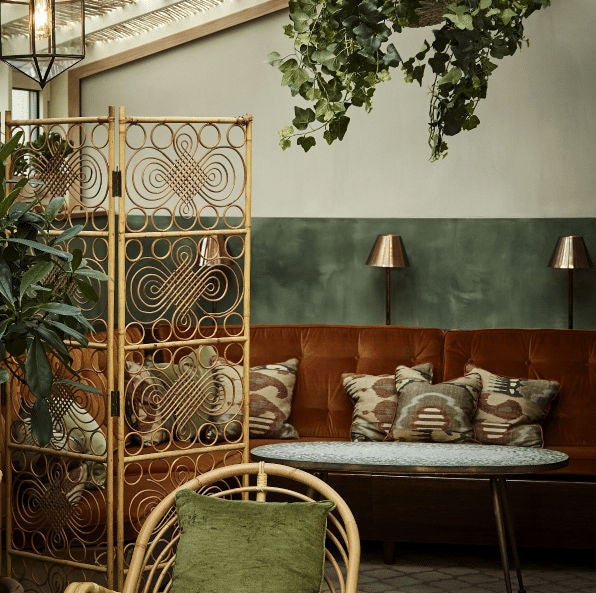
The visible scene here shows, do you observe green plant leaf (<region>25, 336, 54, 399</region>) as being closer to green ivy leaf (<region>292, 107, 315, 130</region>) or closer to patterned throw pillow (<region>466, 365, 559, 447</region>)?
green ivy leaf (<region>292, 107, 315, 130</region>)

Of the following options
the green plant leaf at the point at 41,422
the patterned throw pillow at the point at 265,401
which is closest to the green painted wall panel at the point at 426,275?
the patterned throw pillow at the point at 265,401

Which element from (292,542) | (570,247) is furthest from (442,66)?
(570,247)

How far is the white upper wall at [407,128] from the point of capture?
6301 millimetres

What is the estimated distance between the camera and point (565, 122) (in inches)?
249

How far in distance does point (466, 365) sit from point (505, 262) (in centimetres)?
94

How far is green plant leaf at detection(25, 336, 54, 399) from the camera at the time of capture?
10.5ft

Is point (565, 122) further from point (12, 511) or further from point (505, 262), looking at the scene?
point (12, 511)

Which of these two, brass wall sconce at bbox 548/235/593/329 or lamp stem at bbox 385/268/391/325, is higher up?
brass wall sconce at bbox 548/235/593/329

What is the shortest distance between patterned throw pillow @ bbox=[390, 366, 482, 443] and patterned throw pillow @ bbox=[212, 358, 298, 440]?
65 centimetres

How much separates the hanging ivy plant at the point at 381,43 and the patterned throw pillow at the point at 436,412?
319 centimetres

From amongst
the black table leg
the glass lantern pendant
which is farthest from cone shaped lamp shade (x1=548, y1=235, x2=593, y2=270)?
the glass lantern pendant

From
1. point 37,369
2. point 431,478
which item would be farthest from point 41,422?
point 431,478

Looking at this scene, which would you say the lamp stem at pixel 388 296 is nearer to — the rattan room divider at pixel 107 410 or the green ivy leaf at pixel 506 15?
the rattan room divider at pixel 107 410

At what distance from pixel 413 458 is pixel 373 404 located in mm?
1245
